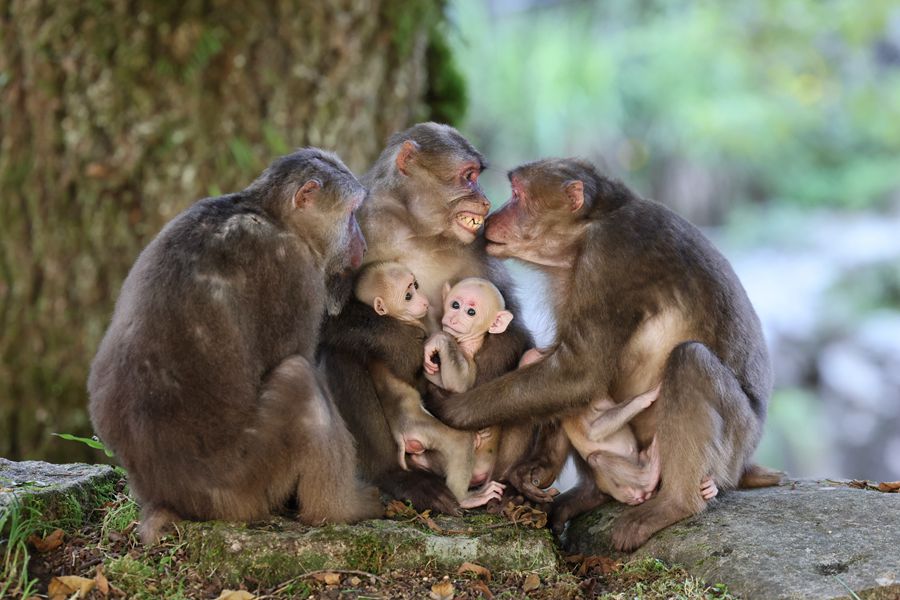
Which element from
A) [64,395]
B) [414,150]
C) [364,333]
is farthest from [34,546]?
[64,395]

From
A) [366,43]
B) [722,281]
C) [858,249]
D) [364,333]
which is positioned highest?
[366,43]

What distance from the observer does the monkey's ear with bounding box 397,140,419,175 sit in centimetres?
519

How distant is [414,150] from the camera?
5199mm

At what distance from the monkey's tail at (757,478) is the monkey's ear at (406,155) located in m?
2.31

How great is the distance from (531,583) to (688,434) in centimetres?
98

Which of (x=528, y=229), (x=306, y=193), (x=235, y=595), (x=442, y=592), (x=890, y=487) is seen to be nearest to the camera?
(x=235, y=595)

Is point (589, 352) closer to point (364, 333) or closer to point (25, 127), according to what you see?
point (364, 333)

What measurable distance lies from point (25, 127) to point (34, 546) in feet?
12.2

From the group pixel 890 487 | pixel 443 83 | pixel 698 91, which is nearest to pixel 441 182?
pixel 890 487

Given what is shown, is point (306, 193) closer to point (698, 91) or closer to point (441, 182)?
point (441, 182)

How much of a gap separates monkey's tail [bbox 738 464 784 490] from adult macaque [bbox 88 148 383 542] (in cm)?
211

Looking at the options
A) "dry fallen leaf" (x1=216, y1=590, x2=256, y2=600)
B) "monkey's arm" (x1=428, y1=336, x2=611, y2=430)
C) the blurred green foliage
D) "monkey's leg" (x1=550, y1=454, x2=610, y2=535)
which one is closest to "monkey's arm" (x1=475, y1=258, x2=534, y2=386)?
"monkey's arm" (x1=428, y1=336, x2=611, y2=430)

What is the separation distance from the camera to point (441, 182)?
5.17m

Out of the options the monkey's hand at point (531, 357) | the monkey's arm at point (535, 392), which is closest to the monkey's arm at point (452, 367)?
the monkey's arm at point (535, 392)
